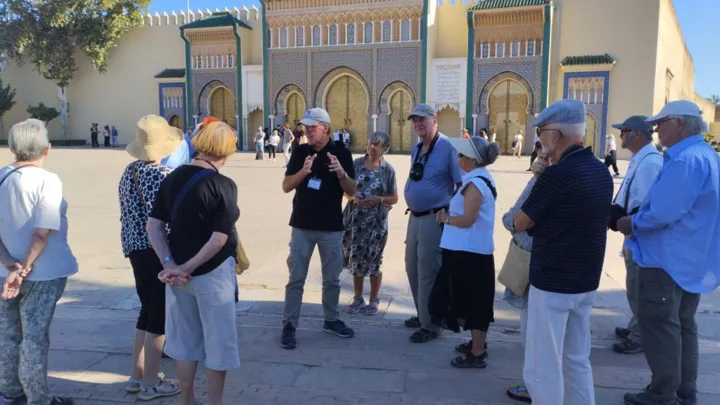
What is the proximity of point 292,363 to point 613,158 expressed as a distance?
1460 centimetres

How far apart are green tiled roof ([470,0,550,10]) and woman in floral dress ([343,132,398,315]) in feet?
74.4

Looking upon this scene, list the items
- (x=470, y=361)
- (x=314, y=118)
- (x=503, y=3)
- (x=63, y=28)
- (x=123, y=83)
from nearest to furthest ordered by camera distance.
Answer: (x=470, y=361) → (x=314, y=118) → (x=503, y=3) → (x=63, y=28) → (x=123, y=83)

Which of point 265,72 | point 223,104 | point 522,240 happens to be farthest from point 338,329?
point 223,104

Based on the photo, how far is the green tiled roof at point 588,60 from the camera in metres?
23.6

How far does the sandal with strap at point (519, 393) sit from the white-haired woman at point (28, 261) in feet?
8.59

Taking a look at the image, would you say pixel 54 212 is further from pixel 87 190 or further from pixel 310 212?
pixel 87 190

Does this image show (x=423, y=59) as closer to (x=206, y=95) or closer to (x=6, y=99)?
(x=206, y=95)

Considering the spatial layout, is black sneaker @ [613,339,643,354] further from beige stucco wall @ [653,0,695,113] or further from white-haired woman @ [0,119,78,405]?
beige stucco wall @ [653,0,695,113]

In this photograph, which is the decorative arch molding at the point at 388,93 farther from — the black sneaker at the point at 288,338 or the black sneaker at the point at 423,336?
the black sneaker at the point at 288,338

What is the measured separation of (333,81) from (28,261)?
88.3 ft

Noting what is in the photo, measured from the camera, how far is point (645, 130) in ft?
11.9

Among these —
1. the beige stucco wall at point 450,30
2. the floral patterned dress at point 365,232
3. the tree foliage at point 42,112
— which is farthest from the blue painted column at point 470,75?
the tree foliage at point 42,112

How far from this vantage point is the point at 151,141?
3.01 meters

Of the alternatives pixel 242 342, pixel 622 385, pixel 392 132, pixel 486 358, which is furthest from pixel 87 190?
pixel 392 132
